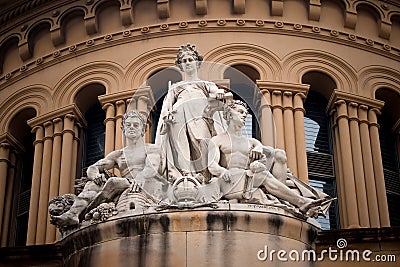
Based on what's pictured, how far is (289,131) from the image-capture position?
2416cm

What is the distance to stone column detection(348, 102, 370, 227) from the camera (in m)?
23.0

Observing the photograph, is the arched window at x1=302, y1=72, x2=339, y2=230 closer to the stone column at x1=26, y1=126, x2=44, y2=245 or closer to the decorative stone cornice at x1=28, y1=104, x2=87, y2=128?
the decorative stone cornice at x1=28, y1=104, x2=87, y2=128

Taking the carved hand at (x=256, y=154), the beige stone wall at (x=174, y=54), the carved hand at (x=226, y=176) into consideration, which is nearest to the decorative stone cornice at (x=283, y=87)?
the beige stone wall at (x=174, y=54)

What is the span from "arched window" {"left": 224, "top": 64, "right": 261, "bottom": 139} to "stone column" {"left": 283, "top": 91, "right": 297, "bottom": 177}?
27.6 inches

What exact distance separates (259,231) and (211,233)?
0.79 meters

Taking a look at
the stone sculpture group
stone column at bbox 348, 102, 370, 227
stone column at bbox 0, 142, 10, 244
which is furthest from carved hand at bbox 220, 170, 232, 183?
stone column at bbox 0, 142, 10, 244

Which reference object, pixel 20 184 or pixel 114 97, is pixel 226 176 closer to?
pixel 114 97

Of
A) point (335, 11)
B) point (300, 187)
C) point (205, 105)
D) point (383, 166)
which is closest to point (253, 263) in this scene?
point (300, 187)

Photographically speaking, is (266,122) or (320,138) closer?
(266,122)

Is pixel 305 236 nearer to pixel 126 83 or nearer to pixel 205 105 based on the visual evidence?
pixel 205 105

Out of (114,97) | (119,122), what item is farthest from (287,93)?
(114,97)

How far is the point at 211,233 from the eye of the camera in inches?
629

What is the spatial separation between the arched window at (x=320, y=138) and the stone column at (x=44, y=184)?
6.35m

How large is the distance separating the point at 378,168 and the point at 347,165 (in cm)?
78
